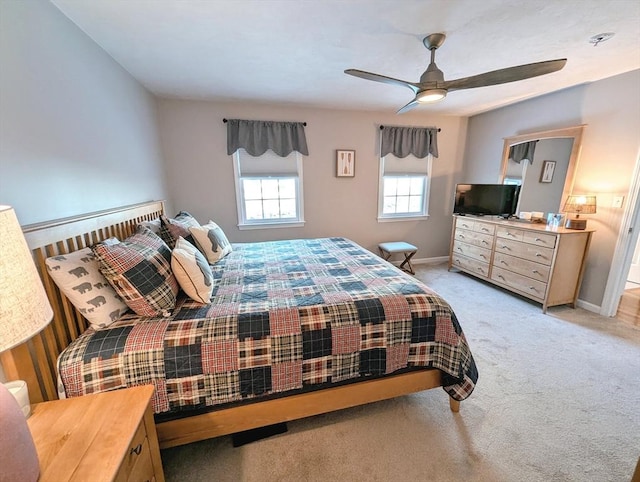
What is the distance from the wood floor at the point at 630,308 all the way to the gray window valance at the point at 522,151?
1966 millimetres

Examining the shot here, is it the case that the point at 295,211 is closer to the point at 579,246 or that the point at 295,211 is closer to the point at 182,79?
the point at 182,79

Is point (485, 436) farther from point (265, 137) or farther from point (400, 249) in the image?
point (265, 137)

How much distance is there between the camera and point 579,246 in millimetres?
2830

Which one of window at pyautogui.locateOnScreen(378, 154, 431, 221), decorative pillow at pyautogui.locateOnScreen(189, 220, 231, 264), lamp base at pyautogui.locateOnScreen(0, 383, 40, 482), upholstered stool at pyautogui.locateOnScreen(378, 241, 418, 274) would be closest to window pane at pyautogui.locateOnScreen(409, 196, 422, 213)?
window at pyautogui.locateOnScreen(378, 154, 431, 221)

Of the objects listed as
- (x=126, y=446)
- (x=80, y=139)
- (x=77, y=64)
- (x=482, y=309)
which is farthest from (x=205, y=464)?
(x=482, y=309)

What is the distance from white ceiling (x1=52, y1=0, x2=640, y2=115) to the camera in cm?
158

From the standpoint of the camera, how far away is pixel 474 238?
146 inches

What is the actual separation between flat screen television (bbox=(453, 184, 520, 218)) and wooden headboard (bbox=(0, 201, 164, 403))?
13.7 feet

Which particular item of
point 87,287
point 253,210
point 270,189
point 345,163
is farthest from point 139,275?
point 345,163

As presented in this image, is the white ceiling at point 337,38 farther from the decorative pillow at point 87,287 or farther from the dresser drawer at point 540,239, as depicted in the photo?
the dresser drawer at point 540,239

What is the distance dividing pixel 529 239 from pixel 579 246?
447 mm

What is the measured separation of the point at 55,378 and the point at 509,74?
3052mm

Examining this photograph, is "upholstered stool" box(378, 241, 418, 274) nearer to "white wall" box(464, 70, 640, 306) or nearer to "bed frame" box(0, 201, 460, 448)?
"white wall" box(464, 70, 640, 306)

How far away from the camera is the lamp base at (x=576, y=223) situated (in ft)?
9.12
